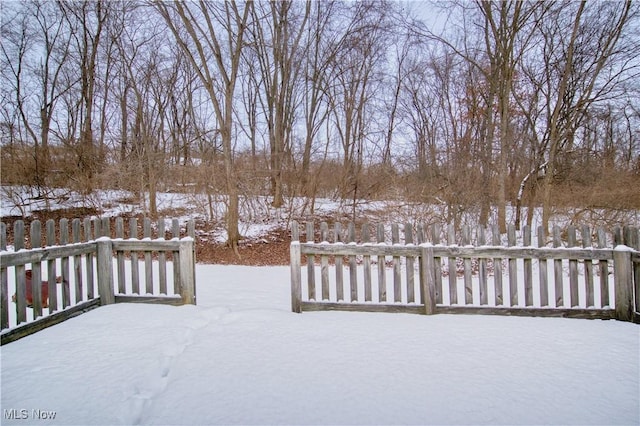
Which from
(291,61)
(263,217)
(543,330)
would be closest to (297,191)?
(263,217)

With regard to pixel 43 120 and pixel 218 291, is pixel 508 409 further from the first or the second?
pixel 43 120

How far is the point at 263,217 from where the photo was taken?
13336 millimetres

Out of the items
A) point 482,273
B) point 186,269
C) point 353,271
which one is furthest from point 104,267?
point 482,273

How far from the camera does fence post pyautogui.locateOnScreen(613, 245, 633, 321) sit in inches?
154

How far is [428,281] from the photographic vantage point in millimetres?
4258

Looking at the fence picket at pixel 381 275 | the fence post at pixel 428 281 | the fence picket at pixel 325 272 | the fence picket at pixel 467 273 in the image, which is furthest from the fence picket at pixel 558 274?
the fence picket at pixel 325 272

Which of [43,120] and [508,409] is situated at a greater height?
[43,120]

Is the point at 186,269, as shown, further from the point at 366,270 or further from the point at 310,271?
the point at 366,270

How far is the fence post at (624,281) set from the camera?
154 inches

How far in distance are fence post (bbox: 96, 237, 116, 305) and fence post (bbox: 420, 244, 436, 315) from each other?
4.31 m

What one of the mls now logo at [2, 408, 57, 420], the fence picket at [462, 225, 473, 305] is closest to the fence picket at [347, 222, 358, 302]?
the fence picket at [462, 225, 473, 305]

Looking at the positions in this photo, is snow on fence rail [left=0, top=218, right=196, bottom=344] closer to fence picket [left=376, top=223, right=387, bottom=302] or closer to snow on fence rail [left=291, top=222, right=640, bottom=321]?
snow on fence rail [left=291, top=222, right=640, bottom=321]

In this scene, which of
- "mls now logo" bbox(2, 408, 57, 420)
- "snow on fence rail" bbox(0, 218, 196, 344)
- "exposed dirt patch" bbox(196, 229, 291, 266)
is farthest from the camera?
"exposed dirt patch" bbox(196, 229, 291, 266)

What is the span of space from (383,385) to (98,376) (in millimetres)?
2338
